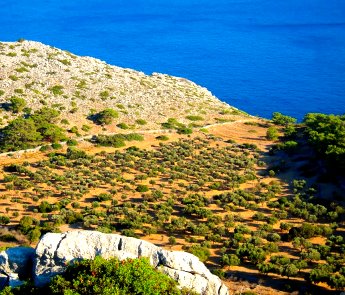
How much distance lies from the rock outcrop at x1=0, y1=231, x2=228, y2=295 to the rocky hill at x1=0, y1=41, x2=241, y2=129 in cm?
4692

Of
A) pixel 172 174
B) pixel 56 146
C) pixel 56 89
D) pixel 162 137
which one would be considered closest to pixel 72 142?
pixel 56 146

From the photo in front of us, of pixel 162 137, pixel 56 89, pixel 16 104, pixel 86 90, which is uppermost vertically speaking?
pixel 86 90

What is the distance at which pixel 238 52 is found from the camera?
16000cm

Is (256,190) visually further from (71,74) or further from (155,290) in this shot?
(71,74)

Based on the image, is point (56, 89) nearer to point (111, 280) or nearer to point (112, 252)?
point (112, 252)

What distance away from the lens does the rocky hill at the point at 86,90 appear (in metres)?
71.2

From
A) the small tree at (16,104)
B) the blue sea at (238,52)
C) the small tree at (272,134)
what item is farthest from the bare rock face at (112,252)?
the blue sea at (238,52)

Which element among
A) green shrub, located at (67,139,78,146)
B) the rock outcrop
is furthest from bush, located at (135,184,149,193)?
the rock outcrop

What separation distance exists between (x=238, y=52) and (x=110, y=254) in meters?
148

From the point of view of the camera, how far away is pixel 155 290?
1794 centimetres

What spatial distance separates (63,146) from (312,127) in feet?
113

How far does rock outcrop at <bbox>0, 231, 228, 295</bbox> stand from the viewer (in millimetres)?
20234

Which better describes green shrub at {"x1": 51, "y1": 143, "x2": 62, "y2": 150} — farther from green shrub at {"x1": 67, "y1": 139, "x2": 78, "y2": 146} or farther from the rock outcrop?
the rock outcrop

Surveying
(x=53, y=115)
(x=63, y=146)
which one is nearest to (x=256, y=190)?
(x=63, y=146)
